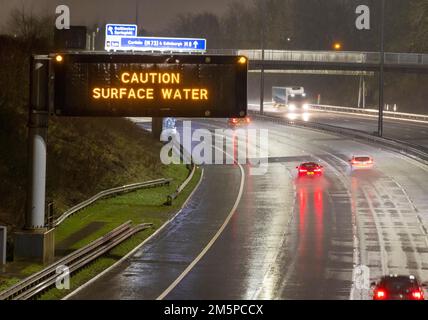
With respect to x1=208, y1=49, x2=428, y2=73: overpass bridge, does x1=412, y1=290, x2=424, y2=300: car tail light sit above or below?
below

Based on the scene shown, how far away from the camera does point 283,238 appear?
4072cm

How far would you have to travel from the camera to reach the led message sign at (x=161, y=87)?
96.4ft

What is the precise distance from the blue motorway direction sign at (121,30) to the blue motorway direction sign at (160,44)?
7.28ft

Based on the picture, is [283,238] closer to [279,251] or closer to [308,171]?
[279,251]

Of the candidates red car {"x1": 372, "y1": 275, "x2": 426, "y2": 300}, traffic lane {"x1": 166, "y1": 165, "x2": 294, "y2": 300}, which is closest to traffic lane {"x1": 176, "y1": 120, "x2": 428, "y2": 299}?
traffic lane {"x1": 166, "y1": 165, "x2": 294, "y2": 300}

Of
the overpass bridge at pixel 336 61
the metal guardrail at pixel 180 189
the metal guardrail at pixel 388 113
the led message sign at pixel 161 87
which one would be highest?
the overpass bridge at pixel 336 61

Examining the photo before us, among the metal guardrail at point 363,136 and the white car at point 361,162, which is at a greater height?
the metal guardrail at point 363,136

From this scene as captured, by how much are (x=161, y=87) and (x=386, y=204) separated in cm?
2609

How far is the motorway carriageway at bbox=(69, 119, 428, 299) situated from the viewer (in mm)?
29703

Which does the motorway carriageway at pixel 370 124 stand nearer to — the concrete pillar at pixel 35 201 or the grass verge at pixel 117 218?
the grass verge at pixel 117 218

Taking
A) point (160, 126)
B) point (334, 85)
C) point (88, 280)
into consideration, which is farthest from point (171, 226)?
point (334, 85)

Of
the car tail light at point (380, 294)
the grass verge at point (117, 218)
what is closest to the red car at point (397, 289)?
the car tail light at point (380, 294)

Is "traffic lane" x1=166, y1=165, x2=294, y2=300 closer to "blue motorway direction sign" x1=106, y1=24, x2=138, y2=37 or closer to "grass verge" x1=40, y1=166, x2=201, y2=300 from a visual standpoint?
"grass verge" x1=40, y1=166, x2=201, y2=300

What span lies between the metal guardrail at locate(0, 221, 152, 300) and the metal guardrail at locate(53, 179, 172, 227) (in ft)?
9.91
